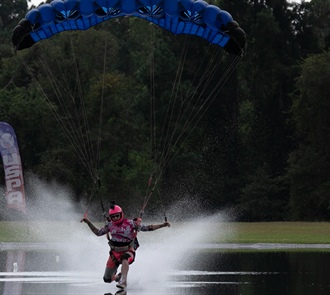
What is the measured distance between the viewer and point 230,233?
162ft

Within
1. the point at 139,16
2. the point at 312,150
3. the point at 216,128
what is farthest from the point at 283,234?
the point at 216,128

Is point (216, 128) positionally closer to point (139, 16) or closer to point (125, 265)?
point (139, 16)

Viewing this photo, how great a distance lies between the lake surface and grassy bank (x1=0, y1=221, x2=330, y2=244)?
7195 millimetres

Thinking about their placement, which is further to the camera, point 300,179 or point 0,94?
point 0,94

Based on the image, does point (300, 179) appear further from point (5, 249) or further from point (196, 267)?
point (196, 267)

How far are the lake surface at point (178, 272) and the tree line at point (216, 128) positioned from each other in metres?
32.7

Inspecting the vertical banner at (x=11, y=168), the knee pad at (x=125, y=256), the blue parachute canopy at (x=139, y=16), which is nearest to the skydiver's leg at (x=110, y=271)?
the knee pad at (x=125, y=256)

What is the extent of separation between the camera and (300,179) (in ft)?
219

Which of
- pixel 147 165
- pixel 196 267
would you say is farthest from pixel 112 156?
pixel 196 267

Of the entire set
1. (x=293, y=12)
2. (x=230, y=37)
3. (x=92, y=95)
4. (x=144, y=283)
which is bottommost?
(x=144, y=283)

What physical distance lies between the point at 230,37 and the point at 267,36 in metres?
47.7

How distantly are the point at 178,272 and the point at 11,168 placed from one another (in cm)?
1819

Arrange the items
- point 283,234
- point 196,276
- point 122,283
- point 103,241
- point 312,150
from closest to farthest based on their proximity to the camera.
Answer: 1. point 122,283
2. point 196,276
3. point 103,241
4. point 283,234
5. point 312,150

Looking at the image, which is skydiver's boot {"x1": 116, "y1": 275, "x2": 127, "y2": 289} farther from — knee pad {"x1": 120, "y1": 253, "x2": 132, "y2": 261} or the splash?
Result: knee pad {"x1": 120, "y1": 253, "x2": 132, "y2": 261}
